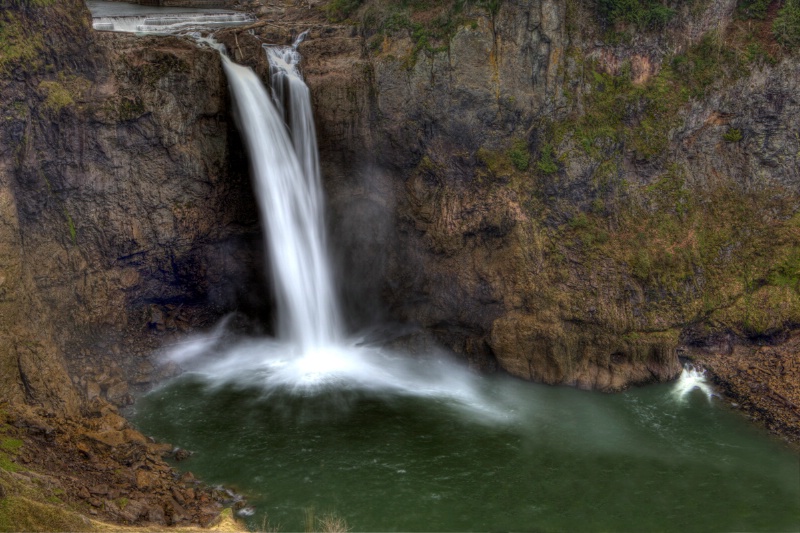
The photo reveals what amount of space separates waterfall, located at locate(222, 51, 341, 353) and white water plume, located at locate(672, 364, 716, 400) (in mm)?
13204

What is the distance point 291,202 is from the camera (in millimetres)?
25703

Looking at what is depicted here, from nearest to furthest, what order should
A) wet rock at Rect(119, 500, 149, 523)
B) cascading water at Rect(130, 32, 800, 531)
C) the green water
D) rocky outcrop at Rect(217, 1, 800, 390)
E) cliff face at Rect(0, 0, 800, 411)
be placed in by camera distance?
wet rock at Rect(119, 500, 149, 523), the green water, cascading water at Rect(130, 32, 800, 531), cliff face at Rect(0, 0, 800, 411), rocky outcrop at Rect(217, 1, 800, 390)

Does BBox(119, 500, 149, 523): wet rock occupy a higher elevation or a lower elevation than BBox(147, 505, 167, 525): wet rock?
higher

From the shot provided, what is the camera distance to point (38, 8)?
2111 cm

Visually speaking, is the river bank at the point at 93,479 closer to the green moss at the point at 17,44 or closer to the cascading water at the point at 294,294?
the cascading water at the point at 294,294

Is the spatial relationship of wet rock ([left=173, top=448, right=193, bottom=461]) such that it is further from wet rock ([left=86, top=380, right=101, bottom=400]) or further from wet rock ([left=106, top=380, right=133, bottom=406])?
wet rock ([left=86, top=380, right=101, bottom=400])

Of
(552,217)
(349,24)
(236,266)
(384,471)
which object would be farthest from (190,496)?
(349,24)

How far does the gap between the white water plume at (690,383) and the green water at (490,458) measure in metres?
0.26

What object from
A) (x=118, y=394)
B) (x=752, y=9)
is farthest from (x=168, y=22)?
(x=752, y=9)

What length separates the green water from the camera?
56.1 ft

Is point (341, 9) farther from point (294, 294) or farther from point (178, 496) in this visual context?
point (178, 496)

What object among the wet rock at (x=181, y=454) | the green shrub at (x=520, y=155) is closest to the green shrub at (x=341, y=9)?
the green shrub at (x=520, y=155)

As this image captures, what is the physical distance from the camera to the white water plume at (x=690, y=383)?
2306 cm

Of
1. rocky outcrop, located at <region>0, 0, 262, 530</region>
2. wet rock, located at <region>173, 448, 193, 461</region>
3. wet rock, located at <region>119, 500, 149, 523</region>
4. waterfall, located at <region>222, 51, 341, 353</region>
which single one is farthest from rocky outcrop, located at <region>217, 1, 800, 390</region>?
wet rock, located at <region>119, 500, 149, 523</region>
